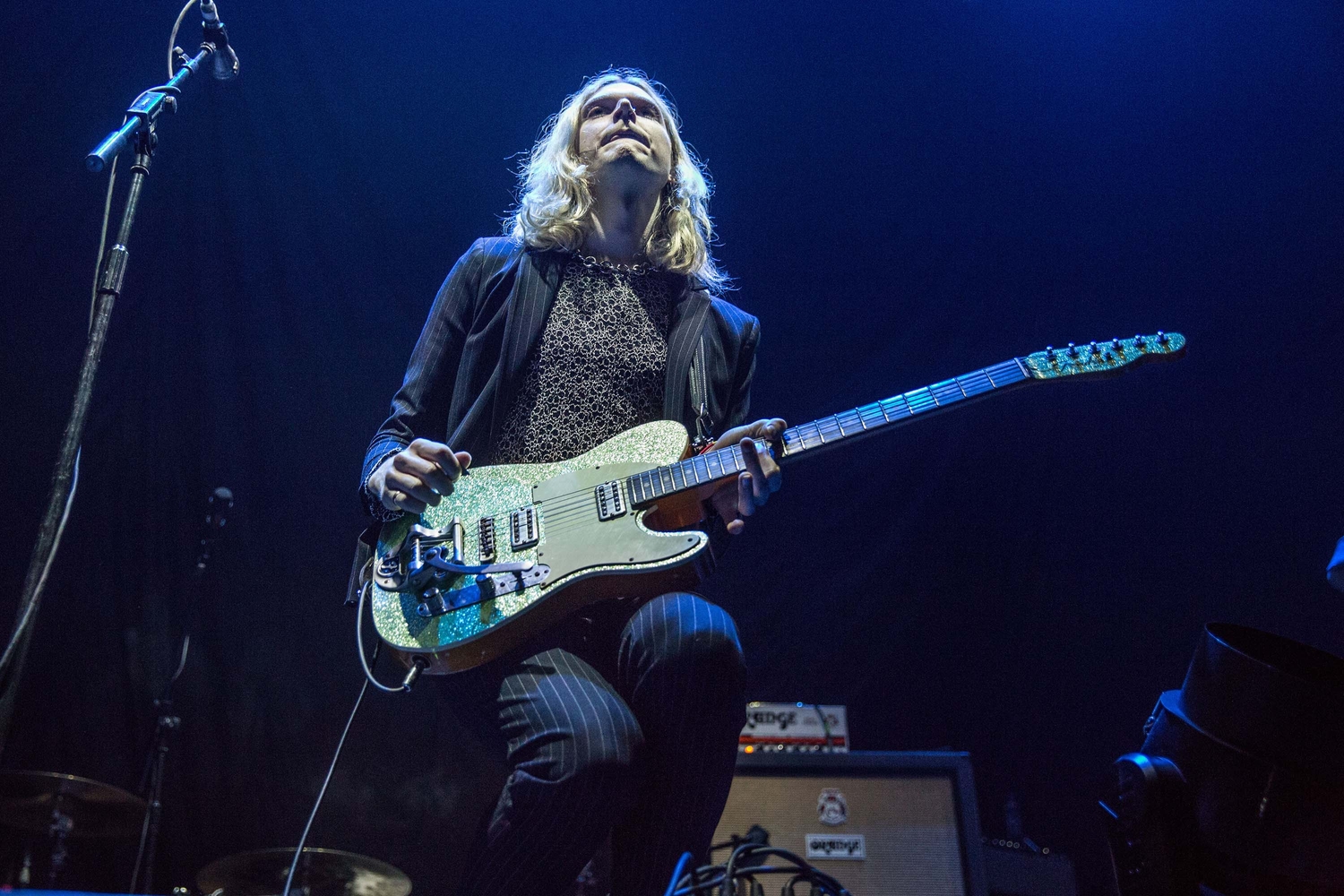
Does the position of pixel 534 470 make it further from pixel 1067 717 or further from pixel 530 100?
pixel 1067 717

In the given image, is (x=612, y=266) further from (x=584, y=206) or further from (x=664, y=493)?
(x=664, y=493)

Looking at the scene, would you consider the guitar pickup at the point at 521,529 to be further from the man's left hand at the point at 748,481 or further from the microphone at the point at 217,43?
the microphone at the point at 217,43

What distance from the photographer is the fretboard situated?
2.05 m

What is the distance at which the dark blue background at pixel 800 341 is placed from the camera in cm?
337

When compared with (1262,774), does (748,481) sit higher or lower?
higher

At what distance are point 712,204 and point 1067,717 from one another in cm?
252

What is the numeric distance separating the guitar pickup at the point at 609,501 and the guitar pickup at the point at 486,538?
0.78 ft

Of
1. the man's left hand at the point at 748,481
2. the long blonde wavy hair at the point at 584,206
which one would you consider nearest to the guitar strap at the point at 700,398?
the man's left hand at the point at 748,481

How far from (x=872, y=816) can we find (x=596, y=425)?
57.6 inches

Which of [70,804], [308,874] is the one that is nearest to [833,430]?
[308,874]

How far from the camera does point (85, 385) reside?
201 centimetres

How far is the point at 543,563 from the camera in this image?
193 centimetres

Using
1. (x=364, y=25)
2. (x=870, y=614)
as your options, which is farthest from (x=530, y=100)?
(x=870, y=614)

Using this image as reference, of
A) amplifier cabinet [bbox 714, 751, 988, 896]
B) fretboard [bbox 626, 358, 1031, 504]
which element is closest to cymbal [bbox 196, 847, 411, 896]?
amplifier cabinet [bbox 714, 751, 988, 896]
